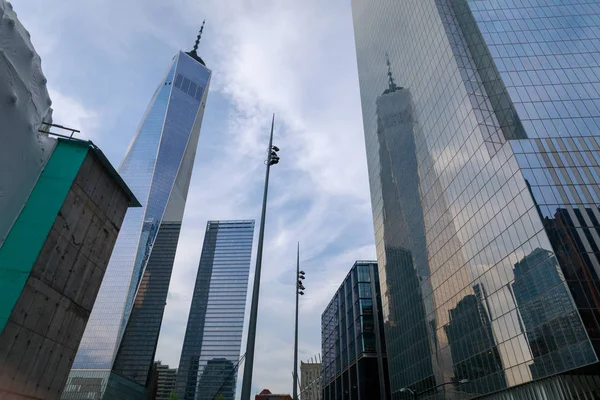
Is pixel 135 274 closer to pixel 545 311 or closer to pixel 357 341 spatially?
pixel 357 341

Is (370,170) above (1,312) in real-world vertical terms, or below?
above

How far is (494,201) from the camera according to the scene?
154 ft

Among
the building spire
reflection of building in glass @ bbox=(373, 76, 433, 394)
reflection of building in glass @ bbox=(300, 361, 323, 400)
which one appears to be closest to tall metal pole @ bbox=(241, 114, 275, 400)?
reflection of building in glass @ bbox=(373, 76, 433, 394)

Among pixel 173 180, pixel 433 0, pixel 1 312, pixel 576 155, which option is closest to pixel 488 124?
pixel 576 155

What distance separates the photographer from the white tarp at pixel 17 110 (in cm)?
1525

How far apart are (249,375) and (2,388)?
14.0 meters

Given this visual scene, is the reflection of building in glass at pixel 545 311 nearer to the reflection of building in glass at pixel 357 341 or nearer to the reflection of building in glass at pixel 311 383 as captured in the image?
the reflection of building in glass at pixel 357 341

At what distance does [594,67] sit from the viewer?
2158 inches

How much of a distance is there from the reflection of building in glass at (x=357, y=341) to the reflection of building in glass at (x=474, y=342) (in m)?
47.8

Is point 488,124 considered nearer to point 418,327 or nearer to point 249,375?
point 418,327

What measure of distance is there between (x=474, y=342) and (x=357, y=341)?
197 ft

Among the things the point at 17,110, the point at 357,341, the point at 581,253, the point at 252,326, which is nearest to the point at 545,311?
the point at 581,253

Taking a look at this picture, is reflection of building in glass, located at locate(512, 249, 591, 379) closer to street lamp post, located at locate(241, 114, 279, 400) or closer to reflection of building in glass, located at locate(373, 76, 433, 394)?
reflection of building in glass, located at locate(373, 76, 433, 394)

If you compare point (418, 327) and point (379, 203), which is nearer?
point (418, 327)
